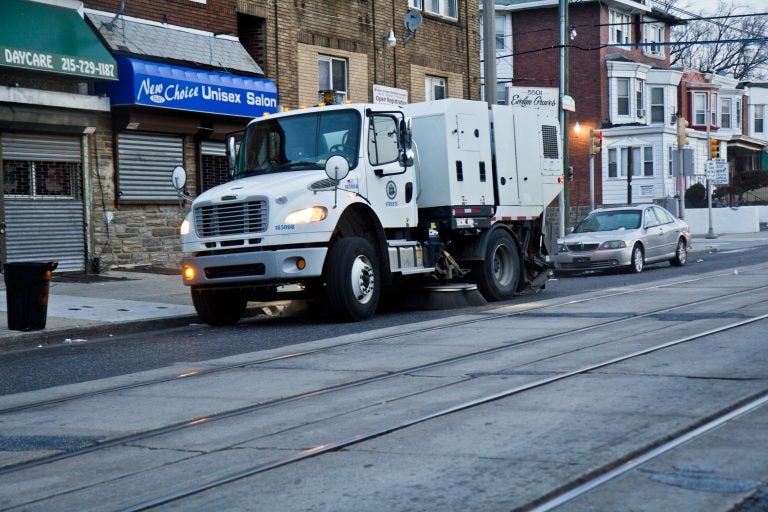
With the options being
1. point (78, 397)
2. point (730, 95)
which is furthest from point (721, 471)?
point (730, 95)

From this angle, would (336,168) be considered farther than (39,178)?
No

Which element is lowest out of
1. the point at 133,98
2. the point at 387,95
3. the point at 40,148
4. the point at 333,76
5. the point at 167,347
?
the point at 167,347

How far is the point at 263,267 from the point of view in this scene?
536 inches

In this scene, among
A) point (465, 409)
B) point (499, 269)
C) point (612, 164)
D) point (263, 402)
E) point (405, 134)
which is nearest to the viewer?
point (465, 409)

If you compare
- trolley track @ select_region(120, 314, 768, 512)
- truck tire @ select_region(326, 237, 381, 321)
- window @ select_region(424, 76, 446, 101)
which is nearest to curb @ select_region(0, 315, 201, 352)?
truck tire @ select_region(326, 237, 381, 321)

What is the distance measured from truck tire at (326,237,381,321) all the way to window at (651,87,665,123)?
143ft

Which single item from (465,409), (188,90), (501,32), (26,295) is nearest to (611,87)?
(501,32)

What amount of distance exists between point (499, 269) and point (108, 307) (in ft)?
19.3

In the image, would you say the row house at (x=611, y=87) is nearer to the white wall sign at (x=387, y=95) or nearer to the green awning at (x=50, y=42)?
the white wall sign at (x=387, y=95)

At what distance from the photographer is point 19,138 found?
1881cm

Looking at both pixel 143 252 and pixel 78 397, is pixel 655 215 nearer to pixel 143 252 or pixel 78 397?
pixel 143 252

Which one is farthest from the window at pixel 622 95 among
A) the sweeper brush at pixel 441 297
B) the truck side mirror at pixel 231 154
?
the truck side mirror at pixel 231 154

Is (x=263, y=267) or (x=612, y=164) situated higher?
(x=612, y=164)

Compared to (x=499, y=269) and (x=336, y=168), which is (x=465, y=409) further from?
(x=499, y=269)
